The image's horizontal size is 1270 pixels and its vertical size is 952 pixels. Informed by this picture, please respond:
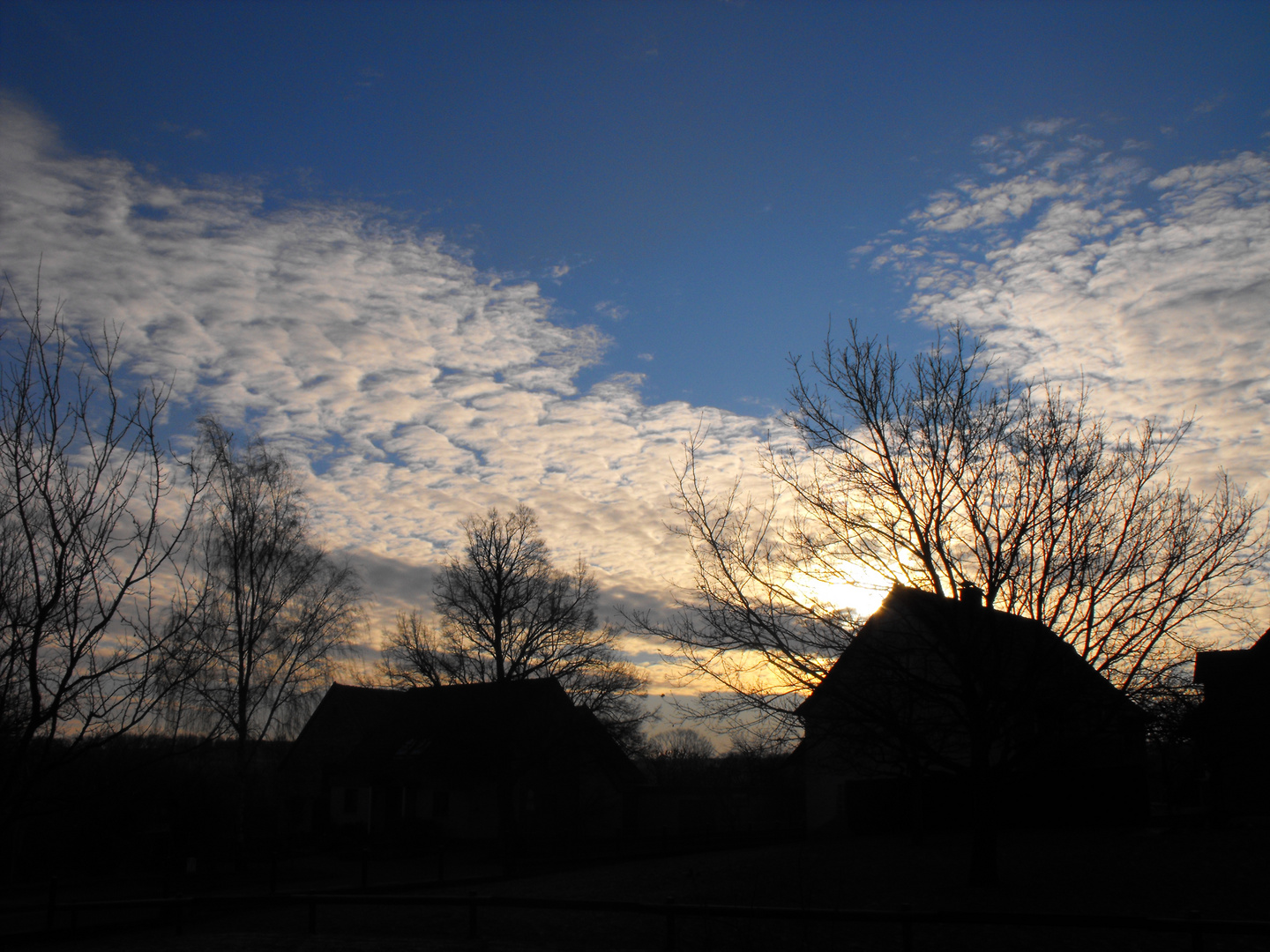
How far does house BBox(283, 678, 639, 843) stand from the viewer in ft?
104

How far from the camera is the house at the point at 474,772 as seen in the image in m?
31.6

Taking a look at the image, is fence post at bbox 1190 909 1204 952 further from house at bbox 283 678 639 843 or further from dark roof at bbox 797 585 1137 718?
house at bbox 283 678 639 843

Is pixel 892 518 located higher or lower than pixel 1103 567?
higher

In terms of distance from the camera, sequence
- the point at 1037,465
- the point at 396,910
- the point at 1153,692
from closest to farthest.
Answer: the point at 1153,692 → the point at 1037,465 → the point at 396,910

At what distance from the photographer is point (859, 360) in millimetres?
14320

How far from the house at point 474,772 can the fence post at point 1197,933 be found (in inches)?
964

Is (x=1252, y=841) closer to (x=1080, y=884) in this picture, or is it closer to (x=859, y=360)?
(x=1080, y=884)

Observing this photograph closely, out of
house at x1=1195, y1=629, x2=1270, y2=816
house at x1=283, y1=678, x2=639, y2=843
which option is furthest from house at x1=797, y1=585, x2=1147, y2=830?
house at x1=283, y1=678, x2=639, y2=843

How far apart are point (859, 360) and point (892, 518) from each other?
2.58 m

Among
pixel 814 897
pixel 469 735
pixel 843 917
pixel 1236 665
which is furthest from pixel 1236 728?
pixel 469 735

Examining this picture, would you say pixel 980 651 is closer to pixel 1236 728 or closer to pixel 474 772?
pixel 1236 728

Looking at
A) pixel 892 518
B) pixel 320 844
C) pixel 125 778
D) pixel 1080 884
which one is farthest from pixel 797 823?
pixel 125 778

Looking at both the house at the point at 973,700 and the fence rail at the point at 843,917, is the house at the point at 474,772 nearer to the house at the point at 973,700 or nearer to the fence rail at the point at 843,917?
the fence rail at the point at 843,917

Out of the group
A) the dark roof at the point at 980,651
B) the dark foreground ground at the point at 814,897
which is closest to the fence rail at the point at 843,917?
the dark foreground ground at the point at 814,897
